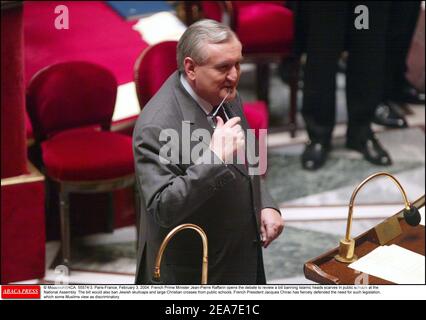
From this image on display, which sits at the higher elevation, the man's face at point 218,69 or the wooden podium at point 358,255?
the man's face at point 218,69

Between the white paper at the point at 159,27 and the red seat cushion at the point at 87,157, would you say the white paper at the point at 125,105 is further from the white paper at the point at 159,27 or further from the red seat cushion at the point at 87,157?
the white paper at the point at 159,27

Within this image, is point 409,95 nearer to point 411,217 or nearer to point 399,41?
point 399,41

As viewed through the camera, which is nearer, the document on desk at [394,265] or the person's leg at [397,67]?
the document on desk at [394,265]

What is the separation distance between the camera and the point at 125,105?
450 centimetres

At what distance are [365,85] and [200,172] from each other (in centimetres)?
280

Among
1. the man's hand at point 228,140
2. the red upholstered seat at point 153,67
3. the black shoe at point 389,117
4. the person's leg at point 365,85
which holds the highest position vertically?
the man's hand at point 228,140

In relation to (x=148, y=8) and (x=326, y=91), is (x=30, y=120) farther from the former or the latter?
(x=148, y=8)

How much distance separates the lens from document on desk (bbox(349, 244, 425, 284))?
2.62 m

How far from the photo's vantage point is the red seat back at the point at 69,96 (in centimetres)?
396

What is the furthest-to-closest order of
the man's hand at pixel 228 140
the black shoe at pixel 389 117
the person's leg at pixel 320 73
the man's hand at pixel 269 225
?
the black shoe at pixel 389 117
the person's leg at pixel 320 73
the man's hand at pixel 269 225
the man's hand at pixel 228 140

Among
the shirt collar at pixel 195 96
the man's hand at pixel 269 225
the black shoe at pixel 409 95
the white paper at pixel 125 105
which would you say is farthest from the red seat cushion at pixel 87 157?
the black shoe at pixel 409 95

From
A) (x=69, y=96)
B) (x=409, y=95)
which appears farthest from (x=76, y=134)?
(x=409, y=95)

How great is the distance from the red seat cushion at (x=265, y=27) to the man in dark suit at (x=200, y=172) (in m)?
2.57
